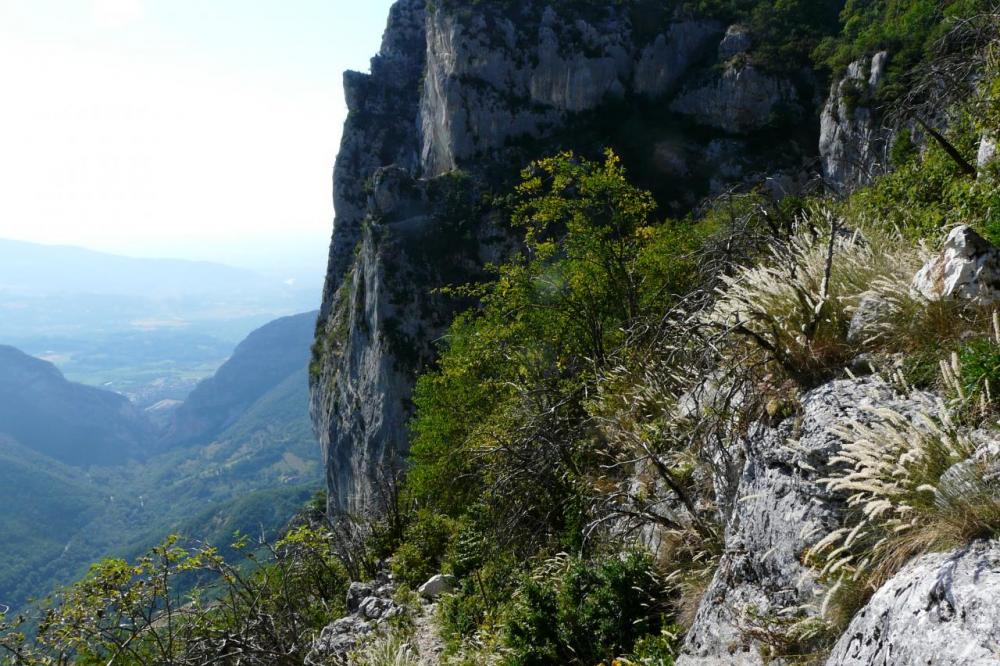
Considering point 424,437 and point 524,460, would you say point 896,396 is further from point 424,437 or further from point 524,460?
point 424,437

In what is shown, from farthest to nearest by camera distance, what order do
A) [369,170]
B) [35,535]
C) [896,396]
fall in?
[35,535]
[369,170]
[896,396]

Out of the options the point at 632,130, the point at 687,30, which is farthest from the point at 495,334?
the point at 687,30

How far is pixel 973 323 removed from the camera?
365 cm

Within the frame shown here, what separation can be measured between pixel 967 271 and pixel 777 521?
6.78ft

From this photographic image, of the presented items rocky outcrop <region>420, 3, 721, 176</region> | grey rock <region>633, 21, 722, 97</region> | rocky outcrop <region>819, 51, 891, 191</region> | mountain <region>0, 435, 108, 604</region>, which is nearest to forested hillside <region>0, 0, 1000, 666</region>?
rocky outcrop <region>819, 51, 891, 191</region>

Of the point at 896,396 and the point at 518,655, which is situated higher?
the point at 896,396

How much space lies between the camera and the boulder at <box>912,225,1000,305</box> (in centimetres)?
366

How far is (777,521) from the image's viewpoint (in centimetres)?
383

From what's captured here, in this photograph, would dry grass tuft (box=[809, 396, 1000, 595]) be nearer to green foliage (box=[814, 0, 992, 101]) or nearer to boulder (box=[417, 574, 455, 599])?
boulder (box=[417, 574, 455, 599])

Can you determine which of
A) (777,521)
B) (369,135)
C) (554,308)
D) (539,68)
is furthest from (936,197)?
(369,135)

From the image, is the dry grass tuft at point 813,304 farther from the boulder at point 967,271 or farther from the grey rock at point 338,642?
the grey rock at point 338,642

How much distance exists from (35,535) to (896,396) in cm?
22000

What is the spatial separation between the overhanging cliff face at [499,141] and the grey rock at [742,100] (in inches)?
4.2

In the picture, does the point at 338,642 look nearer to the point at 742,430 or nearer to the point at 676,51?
the point at 742,430
